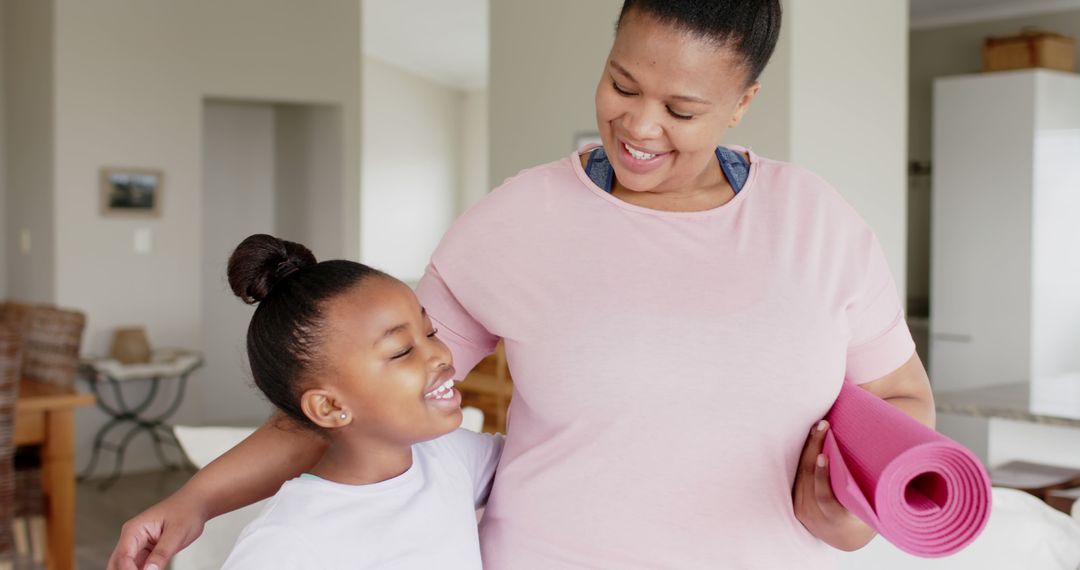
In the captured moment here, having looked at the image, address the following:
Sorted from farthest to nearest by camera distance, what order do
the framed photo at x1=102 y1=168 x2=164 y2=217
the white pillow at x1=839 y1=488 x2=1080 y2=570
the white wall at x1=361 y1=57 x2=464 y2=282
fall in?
the white wall at x1=361 y1=57 x2=464 y2=282 < the framed photo at x1=102 y1=168 x2=164 y2=217 < the white pillow at x1=839 y1=488 x2=1080 y2=570

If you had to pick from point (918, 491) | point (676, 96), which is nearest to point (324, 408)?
point (676, 96)

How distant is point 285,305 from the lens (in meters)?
1.22

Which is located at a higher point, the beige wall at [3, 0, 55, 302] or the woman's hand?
the beige wall at [3, 0, 55, 302]

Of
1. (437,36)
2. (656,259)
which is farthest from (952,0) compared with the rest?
(656,259)

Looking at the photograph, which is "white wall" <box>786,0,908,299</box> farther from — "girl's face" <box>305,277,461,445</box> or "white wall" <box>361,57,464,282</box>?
"white wall" <box>361,57,464,282</box>

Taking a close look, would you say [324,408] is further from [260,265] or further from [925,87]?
[925,87]

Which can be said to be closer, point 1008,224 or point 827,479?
point 827,479

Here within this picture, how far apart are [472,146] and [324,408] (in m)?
10.4

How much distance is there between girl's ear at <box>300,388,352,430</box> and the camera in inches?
47.8

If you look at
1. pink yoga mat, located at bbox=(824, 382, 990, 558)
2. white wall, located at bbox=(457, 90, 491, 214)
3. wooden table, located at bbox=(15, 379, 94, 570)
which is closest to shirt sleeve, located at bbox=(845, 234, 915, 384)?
pink yoga mat, located at bbox=(824, 382, 990, 558)

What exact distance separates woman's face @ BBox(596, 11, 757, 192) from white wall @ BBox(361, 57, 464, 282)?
9.29 metres

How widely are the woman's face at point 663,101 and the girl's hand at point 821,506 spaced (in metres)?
0.30

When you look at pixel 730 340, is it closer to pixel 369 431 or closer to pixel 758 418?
pixel 758 418

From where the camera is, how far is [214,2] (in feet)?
20.1
